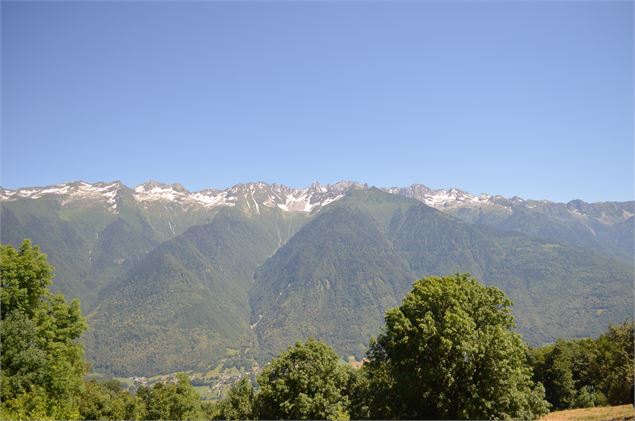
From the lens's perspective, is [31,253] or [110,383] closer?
[31,253]

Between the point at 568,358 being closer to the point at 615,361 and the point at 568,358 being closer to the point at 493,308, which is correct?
the point at 615,361

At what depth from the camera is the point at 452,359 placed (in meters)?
28.5

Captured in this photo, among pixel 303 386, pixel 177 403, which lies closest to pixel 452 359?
pixel 303 386

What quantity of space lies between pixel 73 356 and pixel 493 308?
1243 inches

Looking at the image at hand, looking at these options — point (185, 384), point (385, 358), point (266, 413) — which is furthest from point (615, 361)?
point (185, 384)

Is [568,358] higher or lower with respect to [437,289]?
lower

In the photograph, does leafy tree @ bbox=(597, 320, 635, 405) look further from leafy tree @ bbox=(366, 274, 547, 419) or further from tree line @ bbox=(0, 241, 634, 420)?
leafy tree @ bbox=(366, 274, 547, 419)

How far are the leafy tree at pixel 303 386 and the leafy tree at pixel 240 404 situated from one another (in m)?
7.69

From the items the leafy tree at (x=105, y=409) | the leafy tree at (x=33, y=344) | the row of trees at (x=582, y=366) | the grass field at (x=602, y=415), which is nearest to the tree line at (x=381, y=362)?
the leafy tree at (x=33, y=344)

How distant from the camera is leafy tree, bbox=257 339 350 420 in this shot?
3612cm

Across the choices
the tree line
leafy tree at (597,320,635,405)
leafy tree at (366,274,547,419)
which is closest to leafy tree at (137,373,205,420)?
the tree line

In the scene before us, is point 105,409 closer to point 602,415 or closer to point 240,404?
point 240,404

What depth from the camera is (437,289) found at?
3150 centimetres

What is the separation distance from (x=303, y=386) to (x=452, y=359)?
47.2 ft
